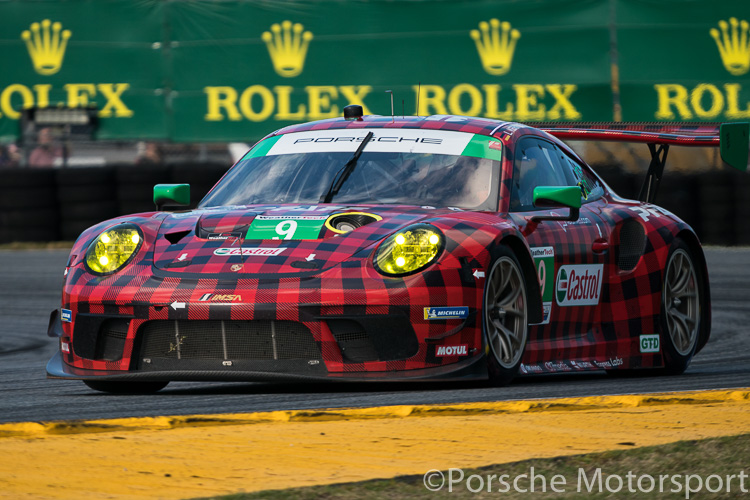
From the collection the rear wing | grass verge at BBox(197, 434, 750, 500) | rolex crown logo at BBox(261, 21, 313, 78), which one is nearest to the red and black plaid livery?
the rear wing

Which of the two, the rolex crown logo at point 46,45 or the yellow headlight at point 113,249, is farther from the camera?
the rolex crown logo at point 46,45

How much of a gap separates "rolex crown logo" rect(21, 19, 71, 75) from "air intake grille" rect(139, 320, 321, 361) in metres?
13.4

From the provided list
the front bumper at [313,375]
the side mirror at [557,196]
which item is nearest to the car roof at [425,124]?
the side mirror at [557,196]

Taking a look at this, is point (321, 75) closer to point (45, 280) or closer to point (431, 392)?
point (45, 280)

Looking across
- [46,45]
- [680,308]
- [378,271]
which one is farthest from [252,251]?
[46,45]

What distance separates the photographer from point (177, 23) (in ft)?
58.5

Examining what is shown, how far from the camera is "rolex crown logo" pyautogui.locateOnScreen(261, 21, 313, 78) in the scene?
698 inches

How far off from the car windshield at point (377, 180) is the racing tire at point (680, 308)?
1295mm

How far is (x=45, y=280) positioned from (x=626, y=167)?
6777mm

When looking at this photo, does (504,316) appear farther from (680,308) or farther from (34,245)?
(34,245)

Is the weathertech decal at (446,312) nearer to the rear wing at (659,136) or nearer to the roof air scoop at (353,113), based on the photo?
the roof air scoop at (353,113)

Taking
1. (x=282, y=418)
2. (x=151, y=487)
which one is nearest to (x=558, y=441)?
(x=282, y=418)

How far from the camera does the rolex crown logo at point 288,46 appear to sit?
58.1 ft

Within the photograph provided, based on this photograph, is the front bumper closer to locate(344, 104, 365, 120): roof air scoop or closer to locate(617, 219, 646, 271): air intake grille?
locate(617, 219, 646, 271): air intake grille
